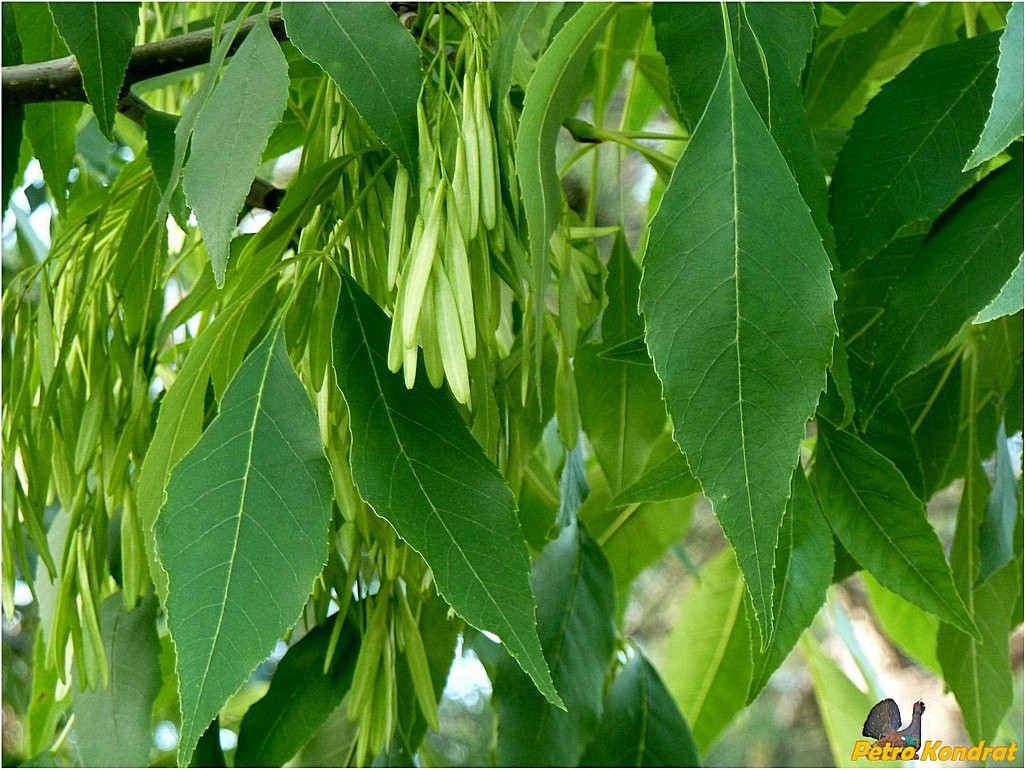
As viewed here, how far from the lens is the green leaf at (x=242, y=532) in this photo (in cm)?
29

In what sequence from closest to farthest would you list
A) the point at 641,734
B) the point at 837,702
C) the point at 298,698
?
the point at 298,698
the point at 641,734
the point at 837,702

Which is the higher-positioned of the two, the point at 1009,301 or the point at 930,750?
the point at 1009,301

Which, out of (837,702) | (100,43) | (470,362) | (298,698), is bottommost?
(837,702)

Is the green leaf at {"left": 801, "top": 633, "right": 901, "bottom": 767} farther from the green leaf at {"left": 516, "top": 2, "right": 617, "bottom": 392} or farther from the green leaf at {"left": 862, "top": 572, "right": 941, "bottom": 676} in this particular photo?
the green leaf at {"left": 516, "top": 2, "right": 617, "bottom": 392}

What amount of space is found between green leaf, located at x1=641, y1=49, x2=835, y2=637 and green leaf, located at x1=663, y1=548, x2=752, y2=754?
0.40 meters

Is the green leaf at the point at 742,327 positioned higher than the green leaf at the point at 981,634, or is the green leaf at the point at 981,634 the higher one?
the green leaf at the point at 742,327

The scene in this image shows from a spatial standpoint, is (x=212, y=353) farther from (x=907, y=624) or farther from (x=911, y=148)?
(x=907, y=624)

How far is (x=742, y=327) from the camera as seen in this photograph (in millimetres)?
290

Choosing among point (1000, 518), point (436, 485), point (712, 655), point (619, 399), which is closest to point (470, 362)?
point (436, 485)

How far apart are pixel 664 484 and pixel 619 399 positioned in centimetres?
12

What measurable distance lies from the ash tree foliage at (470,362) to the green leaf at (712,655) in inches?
3.5

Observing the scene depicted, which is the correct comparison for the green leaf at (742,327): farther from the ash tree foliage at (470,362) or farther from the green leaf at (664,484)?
the green leaf at (664,484)

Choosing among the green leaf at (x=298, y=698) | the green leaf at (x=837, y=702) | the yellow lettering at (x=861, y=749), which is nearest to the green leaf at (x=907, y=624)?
the green leaf at (x=837, y=702)

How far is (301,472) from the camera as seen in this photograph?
32 centimetres
